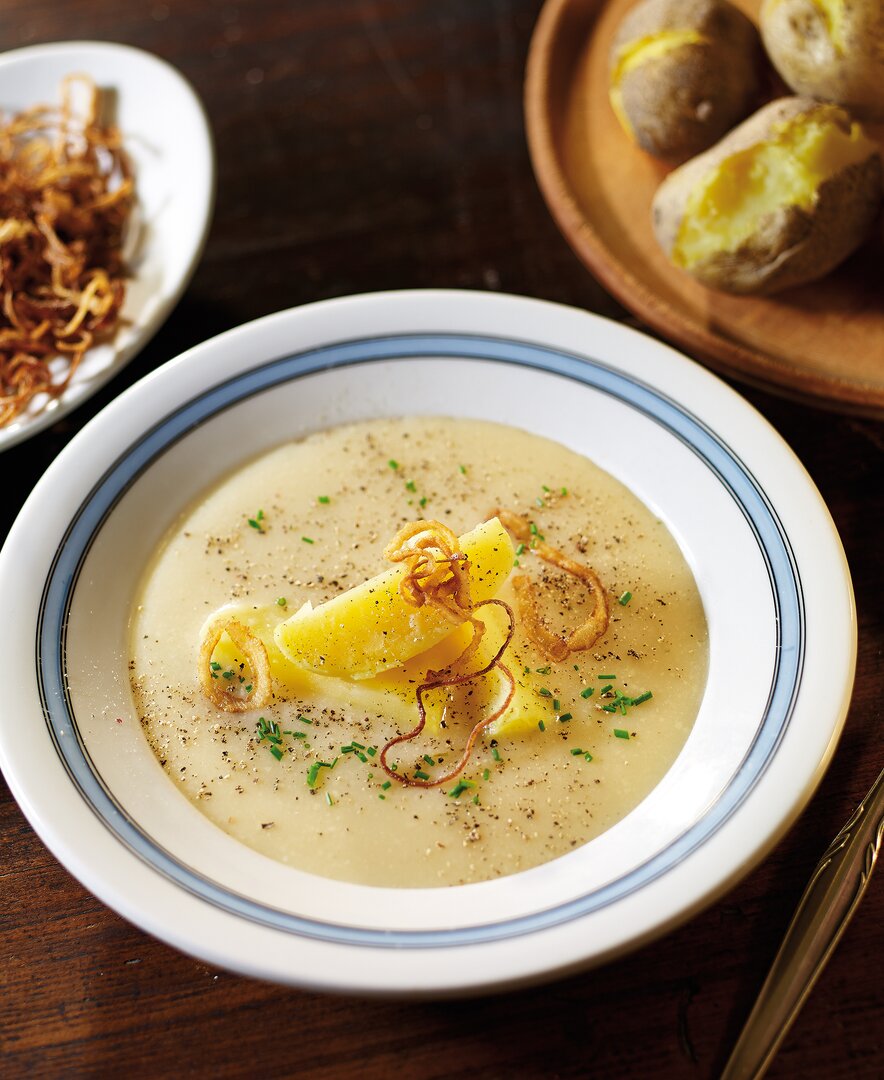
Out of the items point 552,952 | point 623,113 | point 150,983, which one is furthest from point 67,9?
point 552,952

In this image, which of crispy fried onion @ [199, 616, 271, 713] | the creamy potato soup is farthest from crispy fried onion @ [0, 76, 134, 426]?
crispy fried onion @ [199, 616, 271, 713]

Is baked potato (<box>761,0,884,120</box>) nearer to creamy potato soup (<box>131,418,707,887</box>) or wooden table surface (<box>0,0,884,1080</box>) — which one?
wooden table surface (<box>0,0,884,1080</box>)

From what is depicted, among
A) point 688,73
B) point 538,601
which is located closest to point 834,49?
point 688,73

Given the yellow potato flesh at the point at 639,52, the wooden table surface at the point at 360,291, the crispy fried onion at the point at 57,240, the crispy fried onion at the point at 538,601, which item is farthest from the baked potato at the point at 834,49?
the crispy fried onion at the point at 57,240

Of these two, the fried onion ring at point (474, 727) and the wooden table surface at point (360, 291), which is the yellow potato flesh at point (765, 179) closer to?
the wooden table surface at point (360, 291)

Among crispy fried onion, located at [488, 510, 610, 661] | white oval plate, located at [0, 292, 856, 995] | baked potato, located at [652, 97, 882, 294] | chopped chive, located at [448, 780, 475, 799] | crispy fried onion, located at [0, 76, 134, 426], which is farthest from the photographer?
crispy fried onion, located at [0, 76, 134, 426]

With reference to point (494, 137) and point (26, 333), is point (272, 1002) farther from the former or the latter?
point (494, 137)
